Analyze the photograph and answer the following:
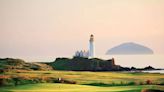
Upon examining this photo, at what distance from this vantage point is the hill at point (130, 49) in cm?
525

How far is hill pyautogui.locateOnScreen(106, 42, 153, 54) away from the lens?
5.25 m

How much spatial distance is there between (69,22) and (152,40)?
1.12 meters

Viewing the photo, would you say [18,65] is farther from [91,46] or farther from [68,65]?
[91,46]

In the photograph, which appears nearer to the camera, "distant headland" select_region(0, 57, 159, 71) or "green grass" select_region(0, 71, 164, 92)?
"green grass" select_region(0, 71, 164, 92)

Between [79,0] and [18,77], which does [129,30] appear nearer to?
[79,0]

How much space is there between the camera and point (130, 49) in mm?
5227

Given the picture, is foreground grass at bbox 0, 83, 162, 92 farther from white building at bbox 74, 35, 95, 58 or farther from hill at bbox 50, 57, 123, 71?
white building at bbox 74, 35, 95, 58

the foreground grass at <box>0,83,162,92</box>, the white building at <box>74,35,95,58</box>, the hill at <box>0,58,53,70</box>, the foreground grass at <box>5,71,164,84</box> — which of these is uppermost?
the white building at <box>74,35,95,58</box>

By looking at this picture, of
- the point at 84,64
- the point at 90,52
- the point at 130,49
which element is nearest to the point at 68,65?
the point at 84,64

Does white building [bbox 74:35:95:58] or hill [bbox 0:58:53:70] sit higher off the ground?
white building [bbox 74:35:95:58]

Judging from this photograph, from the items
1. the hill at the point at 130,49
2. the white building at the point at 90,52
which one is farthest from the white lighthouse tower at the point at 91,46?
the hill at the point at 130,49

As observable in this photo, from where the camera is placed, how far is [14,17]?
17.5 ft

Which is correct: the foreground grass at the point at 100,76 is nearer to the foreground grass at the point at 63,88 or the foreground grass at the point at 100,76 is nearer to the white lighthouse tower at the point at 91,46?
the foreground grass at the point at 63,88

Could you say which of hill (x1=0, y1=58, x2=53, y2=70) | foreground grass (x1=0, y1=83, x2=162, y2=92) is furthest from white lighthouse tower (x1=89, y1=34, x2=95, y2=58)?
hill (x1=0, y1=58, x2=53, y2=70)
